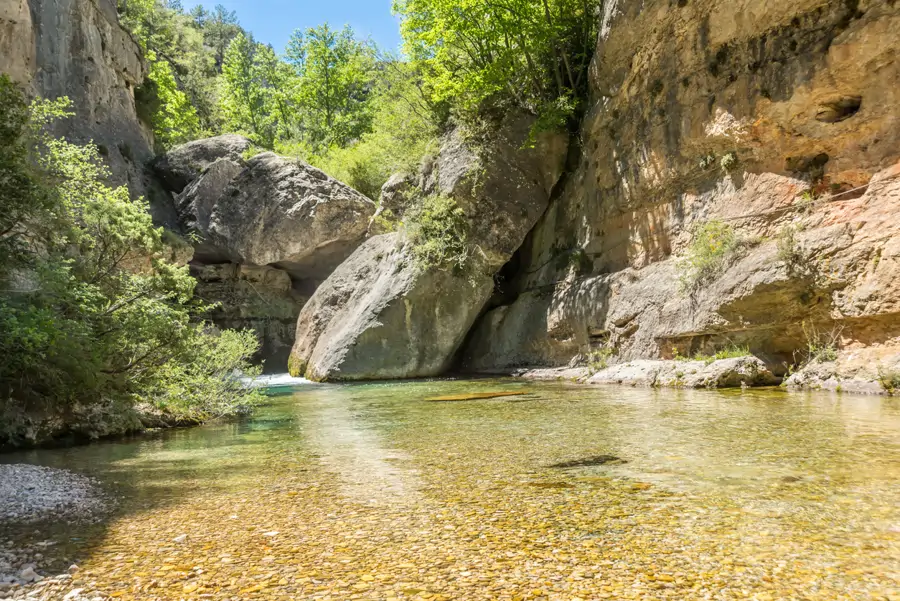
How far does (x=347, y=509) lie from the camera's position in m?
4.49

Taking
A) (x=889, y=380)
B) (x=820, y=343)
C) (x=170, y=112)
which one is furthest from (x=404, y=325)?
(x=170, y=112)

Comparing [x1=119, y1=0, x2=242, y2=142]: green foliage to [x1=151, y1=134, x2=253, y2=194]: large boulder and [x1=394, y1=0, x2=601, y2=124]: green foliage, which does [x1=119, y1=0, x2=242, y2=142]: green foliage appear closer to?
[x1=151, y1=134, x2=253, y2=194]: large boulder

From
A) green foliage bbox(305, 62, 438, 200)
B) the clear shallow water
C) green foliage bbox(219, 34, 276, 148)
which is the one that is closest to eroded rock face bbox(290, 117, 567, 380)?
green foliage bbox(305, 62, 438, 200)

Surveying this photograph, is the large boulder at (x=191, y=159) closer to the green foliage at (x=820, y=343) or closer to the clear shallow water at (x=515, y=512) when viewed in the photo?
the clear shallow water at (x=515, y=512)

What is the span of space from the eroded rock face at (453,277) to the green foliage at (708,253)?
686 cm

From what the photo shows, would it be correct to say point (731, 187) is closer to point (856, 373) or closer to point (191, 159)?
point (856, 373)

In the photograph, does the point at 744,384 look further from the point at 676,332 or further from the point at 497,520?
the point at 497,520

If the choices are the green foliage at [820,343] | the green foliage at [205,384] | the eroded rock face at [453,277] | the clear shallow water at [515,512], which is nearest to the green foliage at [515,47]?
the eroded rock face at [453,277]

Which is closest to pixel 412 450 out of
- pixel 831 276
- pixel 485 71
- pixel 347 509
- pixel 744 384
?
pixel 347 509

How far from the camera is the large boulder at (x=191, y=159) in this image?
27891mm

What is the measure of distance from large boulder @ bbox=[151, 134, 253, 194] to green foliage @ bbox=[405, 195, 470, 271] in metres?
12.9

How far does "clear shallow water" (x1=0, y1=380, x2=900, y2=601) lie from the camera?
120 inches

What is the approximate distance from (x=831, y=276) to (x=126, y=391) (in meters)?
12.4

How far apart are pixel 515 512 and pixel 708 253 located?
39.0ft
